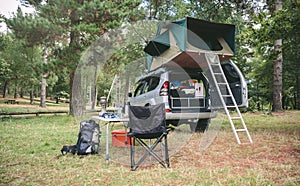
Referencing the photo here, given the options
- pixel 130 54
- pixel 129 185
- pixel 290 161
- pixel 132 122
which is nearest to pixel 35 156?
pixel 132 122

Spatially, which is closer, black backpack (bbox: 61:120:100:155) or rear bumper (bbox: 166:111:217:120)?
black backpack (bbox: 61:120:100:155)

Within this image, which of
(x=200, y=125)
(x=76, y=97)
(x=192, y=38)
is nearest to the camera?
(x=192, y=38)

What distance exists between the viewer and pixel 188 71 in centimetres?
654

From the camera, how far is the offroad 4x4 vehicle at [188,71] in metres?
5.43

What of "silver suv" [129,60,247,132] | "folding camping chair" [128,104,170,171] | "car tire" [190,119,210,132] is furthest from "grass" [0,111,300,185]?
"car tire" [190,119,210,132]

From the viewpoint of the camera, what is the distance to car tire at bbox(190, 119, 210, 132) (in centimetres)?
675

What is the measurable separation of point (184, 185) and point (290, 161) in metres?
1.82

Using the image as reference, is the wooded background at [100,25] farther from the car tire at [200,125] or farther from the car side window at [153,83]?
the car side window at [153,83]

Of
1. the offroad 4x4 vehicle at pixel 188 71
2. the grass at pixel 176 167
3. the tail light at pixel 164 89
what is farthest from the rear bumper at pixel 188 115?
the grass at pixel 176 167

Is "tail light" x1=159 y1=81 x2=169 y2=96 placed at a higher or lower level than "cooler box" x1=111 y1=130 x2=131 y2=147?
higher

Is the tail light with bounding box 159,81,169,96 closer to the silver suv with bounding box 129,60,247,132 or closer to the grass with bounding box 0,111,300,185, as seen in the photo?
the silver suv with bounding box 129,60,247,132

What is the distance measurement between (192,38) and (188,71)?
1.27 metres

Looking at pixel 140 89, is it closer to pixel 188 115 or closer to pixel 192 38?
pixel 188 115

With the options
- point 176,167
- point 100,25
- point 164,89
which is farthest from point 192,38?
point 100,25
